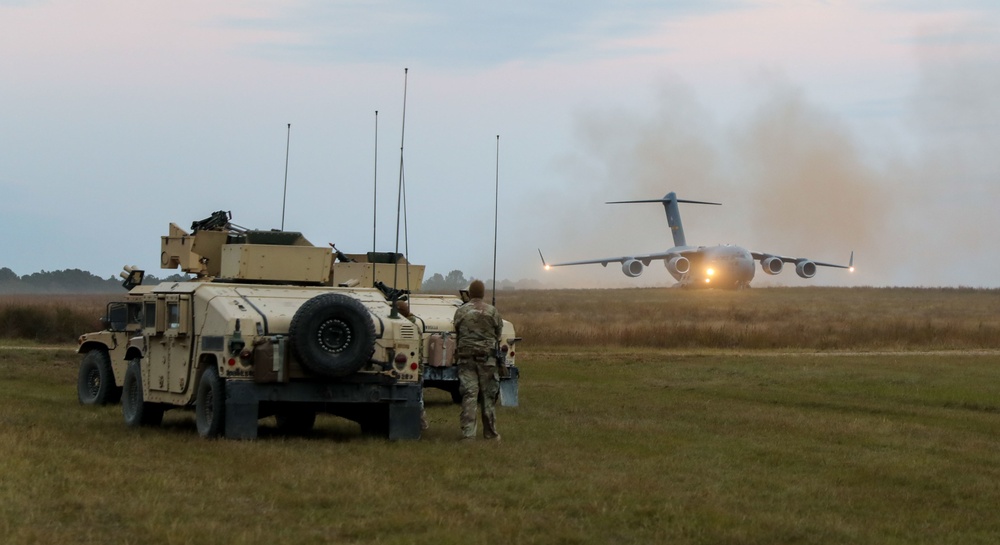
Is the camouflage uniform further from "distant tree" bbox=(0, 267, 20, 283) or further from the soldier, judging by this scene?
"distant tree" bbox=(0, 267, 20, 283)

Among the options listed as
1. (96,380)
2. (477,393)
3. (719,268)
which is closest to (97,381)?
(96,380)

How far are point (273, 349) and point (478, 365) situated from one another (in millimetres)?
2326

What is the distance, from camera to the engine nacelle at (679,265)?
94.6m

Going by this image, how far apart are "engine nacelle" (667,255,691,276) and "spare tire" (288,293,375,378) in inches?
3154

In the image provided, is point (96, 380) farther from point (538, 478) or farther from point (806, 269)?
point (806, 269)

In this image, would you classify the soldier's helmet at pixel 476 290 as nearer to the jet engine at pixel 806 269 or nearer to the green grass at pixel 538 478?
the green grass at pixel 538 478

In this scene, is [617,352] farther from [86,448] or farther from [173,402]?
[86,448]

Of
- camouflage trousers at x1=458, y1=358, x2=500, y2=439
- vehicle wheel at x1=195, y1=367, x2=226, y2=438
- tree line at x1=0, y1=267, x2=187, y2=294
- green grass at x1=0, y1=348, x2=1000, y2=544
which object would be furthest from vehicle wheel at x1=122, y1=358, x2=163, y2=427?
tree line at x1=0, y1=267, x2=187, y2=294

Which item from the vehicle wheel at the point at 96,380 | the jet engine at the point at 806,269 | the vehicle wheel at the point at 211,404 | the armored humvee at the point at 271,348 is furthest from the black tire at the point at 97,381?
the jet engine at the point at 806,269

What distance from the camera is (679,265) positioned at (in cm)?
9456

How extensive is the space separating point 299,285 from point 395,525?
848cm

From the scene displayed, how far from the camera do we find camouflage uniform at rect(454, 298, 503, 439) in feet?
53.2

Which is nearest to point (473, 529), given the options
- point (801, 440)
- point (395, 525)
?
point (395, 525)

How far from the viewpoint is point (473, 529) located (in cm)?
1002
